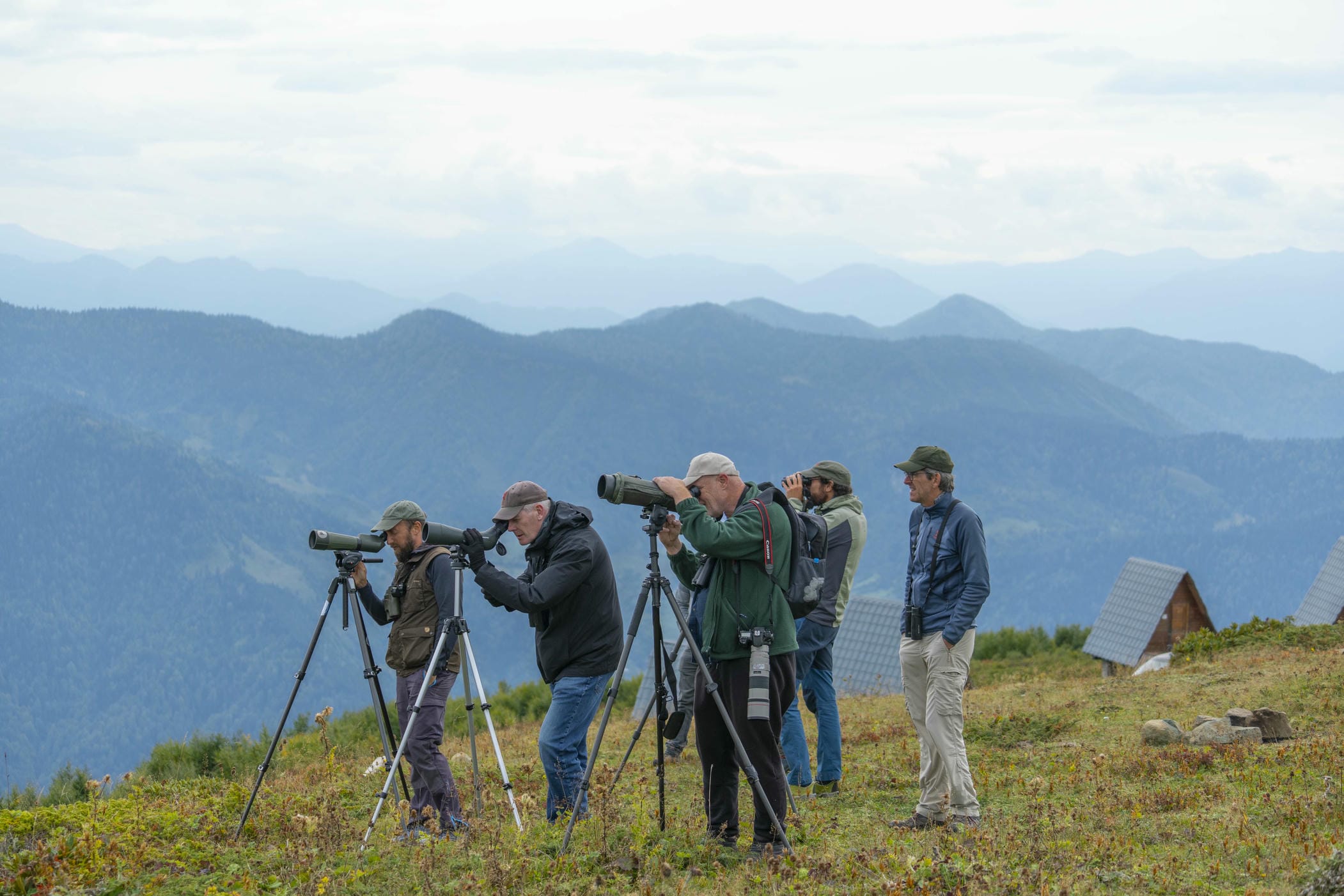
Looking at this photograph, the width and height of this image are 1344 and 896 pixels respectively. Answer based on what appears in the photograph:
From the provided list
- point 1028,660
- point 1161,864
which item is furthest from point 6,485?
point 1161,864

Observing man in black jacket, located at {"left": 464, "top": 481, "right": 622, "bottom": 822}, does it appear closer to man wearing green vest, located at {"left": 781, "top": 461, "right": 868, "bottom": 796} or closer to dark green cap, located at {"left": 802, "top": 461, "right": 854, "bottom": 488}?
man wearing green vest, located at {"left": 781, "top": 461, "right": 868, "bottom": 796}

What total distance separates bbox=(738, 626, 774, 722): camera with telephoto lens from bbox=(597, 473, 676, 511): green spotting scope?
0.80 metres

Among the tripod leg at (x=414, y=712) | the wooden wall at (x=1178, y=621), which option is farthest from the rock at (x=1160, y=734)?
the wooden wall at (x=1178, y=621)

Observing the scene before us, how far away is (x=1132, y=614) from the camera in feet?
77.5

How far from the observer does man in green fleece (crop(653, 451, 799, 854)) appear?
5875mm

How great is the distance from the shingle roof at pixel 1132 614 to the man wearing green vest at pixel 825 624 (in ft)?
51.9

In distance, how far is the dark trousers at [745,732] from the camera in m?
6.09

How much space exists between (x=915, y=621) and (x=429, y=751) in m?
3.14

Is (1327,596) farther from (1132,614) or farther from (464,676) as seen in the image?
(464,676)

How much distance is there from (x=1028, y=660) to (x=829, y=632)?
17697 millimetres

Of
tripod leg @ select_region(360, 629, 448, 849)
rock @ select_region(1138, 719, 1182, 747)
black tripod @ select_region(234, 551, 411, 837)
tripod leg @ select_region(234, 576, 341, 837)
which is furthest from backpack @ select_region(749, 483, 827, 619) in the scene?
rock @ select_region(1138, 719, 1182, 747)

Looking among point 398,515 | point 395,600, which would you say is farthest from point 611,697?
point 398,515

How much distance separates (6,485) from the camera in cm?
19875

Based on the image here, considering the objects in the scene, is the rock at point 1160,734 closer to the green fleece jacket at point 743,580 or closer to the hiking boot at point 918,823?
the hiking boot at point 918,823
